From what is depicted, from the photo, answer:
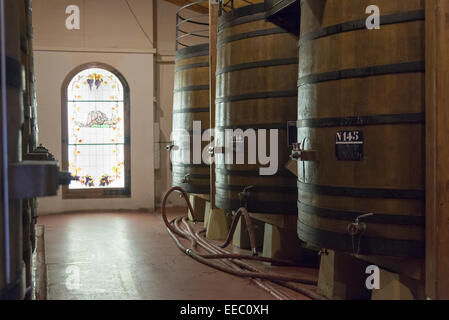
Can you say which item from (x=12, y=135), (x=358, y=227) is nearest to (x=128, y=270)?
(x=358, y=227)

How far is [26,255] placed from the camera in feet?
7.33

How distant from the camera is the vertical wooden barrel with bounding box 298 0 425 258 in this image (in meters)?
2.99

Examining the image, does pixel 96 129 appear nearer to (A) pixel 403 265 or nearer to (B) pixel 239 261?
(B) pixel 239 261

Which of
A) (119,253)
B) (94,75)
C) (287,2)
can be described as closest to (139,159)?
(94,75)

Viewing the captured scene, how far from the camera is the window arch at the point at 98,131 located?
948cm

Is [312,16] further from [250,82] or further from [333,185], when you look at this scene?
[250,82]

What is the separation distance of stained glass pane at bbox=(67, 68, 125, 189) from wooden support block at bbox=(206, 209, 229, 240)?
3.42 metres

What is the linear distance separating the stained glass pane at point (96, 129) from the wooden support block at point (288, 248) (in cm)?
510

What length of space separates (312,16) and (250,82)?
140cm

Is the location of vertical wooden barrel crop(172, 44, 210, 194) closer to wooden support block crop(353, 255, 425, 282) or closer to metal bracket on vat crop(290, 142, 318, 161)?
metal bracket on vat crop(290, 142, 318, 161)

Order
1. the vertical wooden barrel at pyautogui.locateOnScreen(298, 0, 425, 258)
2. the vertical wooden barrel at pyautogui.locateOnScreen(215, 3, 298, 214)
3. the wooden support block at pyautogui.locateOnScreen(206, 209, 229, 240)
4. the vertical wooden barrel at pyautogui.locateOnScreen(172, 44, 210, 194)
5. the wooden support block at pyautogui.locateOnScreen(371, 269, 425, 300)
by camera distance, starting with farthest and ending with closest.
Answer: the vertical wooden barrel at pyautogui.locateOnScreen(172, 44, 210, 194) → the wooden support block at pyautogui.locateOnScreen(206, 209, 229, 240) → the vertical wooden barrel at pyautogui.locateOnScreen(215, 3, 298, 214) → the wooden support block at pyautogui.locateOnScreen(371, 269, 425, 300) → the vertical wooden barrel at pyautogui.locateOnScreen(298, 0, 425, 258)

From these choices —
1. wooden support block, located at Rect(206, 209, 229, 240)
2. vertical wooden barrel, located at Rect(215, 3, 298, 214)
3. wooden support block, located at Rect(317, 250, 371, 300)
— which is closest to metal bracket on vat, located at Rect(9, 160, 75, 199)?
wooden support block, located at Rect(317, 250, 371, 300)

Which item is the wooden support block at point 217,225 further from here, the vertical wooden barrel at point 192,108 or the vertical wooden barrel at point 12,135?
the vertical wooden barrel at point 12,135
